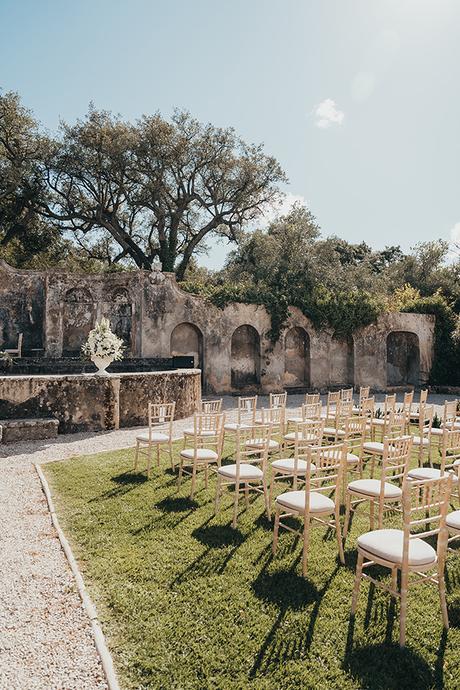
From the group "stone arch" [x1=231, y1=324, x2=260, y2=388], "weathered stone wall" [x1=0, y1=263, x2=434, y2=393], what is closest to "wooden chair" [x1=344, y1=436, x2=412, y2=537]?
"weathered stone wall" [x1=0, y1=263, x2=434, y2=393]

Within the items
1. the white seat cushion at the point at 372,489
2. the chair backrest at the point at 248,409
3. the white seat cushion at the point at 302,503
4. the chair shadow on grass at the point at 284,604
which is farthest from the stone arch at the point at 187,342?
the chair shadow on grass at the point at 284,604

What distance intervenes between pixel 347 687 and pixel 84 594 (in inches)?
85.3

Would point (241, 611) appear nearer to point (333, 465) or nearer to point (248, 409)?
point (333, 465)

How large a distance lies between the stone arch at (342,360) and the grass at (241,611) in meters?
18.0

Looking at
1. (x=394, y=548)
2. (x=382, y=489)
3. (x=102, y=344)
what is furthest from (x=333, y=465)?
(x=102, y=344)

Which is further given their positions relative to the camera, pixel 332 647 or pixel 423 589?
pixel 423 589

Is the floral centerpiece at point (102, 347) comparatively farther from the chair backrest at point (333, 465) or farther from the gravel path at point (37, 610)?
the chair backrest at point (333, 465)

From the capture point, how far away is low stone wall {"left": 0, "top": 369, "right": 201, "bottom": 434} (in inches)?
394

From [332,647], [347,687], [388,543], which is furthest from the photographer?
[388,543]

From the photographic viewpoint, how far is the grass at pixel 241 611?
9.54 feet

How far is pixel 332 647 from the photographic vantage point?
10.3 feet

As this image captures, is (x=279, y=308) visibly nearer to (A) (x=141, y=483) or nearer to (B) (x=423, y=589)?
(A) (x=141, y=483)

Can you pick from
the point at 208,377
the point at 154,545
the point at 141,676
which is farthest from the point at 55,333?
the point at 141,676

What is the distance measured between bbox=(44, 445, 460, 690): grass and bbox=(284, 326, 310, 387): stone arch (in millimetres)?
16898
